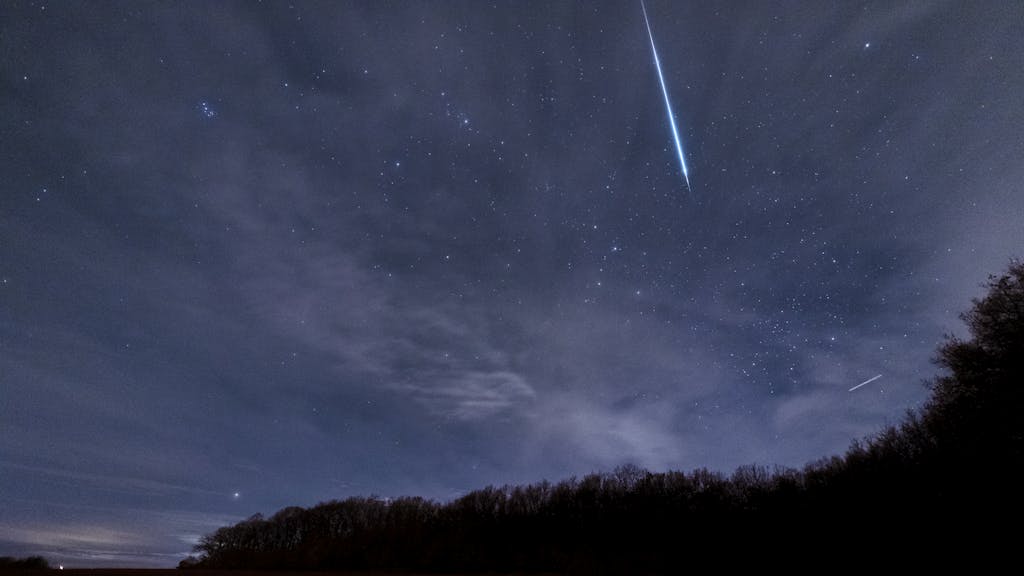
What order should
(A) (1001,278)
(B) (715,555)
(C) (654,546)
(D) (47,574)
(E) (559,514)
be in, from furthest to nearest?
(E) (559,514) < (A) (1001,278) < (C) (654,546) < (B) (715,555) < (D) (47,574)

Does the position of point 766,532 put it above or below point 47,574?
above

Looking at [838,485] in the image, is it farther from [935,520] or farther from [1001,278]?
[1001,278]

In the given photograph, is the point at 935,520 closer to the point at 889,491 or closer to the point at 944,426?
the point at 889,491

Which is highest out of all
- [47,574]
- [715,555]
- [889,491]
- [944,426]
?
[944,426]

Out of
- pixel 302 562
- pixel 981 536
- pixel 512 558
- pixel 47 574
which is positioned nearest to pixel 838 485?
pixel 981 536

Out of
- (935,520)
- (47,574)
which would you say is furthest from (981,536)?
(47,574)

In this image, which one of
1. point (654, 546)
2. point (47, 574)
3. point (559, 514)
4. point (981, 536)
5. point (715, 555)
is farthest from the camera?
point (559, 514)

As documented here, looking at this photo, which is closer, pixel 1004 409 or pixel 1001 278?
pixel 1004 409
